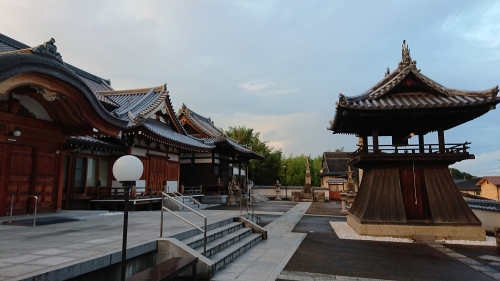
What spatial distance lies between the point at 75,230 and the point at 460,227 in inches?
446

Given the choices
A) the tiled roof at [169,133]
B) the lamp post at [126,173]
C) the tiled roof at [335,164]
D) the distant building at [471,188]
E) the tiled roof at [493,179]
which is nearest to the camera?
the lamp post at [126,173]

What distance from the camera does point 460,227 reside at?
9.49 m

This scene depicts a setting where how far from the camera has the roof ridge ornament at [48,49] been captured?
21.4 feet

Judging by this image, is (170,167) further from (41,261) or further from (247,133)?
(247,133)

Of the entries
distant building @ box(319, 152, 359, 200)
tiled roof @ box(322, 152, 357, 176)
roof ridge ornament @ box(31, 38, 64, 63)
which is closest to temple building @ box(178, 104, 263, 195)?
distant building @ box(319, 152, 359, 200)

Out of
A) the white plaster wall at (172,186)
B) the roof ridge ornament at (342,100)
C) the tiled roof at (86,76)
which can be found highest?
the tiled roof at (86,76)

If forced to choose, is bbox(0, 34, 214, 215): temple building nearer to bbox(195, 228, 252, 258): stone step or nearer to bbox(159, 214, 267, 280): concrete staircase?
bbox(159, 214, 267, 280): concrete staircase

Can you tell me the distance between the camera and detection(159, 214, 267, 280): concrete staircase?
17.4 ft

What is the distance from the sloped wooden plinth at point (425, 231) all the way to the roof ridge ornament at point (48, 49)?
33.9 ft

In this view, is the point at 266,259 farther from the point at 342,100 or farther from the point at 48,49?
the point at 48,49

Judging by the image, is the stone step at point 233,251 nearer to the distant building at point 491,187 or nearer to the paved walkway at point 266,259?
the paved walkway at point 266,259

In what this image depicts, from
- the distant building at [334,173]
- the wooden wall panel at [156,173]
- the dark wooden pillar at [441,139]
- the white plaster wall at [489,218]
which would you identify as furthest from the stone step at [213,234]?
the distant building at [334,173]

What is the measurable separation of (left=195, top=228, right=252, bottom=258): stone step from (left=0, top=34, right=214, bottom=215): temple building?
15.7 ft

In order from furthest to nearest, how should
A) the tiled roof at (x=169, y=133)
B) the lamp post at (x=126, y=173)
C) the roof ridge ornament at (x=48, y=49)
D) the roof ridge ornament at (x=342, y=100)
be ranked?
1. the tiled roof at (x=169, y=133)
2. the roof ridge ornament at (x=342, y=100)
3. the roof ridge ornament at (x=48, y=49)
4. the lamp post at (x=126, y=173)
